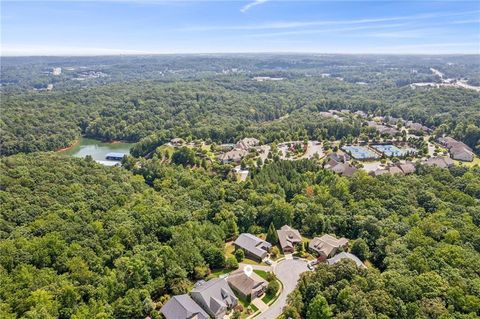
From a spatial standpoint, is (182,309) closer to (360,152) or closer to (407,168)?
(407,168)

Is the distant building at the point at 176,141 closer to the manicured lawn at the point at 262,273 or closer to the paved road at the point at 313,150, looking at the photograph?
the paved road at the point at 313,150

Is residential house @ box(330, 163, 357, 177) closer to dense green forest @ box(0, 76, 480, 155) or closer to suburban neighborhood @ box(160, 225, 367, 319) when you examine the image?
dense green forest @ box(0, 76, 480, 155)

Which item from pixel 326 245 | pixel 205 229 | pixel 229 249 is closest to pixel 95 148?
pixel 205 229

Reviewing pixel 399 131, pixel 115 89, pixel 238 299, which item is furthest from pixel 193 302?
pixel 115 89

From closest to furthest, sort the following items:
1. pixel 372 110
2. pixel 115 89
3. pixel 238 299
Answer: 1. pixel 238 299
2. pixel 372 110
3. pixel 115 89

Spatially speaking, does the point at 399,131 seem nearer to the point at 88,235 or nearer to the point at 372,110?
the point at 372,110

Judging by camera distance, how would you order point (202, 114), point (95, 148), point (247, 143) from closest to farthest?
point (247, 143)
point (95, 148)
point (202, 114)

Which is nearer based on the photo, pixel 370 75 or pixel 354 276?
pixel 354 276
